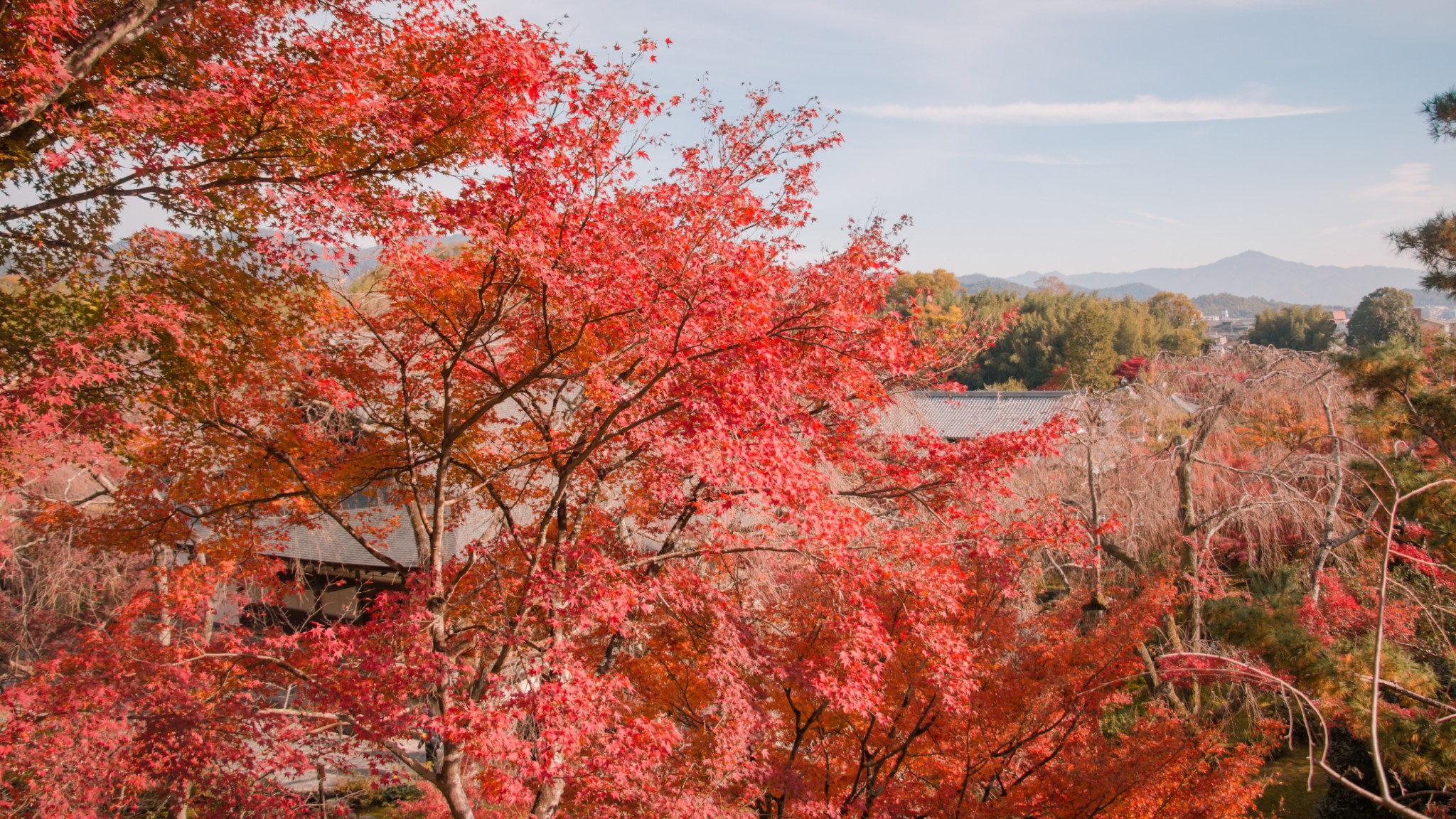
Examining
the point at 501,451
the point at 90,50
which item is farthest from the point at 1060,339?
the point at 90,50

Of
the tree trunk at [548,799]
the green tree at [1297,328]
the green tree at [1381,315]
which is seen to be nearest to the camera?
the tree trunk at [548,799]

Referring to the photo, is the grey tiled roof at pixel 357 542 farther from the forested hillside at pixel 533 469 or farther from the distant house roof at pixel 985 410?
the distant house roof at pixel 985 410

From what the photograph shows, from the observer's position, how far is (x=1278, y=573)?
11500 millimetres

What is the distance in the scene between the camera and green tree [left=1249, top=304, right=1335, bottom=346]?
44938mm

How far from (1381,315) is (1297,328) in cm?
681

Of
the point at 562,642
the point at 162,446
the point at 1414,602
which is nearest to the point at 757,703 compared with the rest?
the point at 562,642

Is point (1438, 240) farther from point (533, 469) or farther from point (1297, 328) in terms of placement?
point (1297, 328)

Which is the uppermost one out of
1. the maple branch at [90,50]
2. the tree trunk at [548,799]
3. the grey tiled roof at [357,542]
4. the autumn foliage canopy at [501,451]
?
the maple branch at [90,50]

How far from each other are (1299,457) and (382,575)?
44.5 ft

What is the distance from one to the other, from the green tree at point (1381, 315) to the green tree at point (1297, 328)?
1240mm

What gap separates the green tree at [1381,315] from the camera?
38.5m

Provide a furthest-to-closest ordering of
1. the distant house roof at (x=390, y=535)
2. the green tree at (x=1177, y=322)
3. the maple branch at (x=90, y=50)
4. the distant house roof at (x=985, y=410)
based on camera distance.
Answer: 1. the green tree at (x=1177, y=322)
2. the distant house roof at (x=985, y=410)
3. the distant house roof at (x=390, y=535)
4. the maple branch at (x=90, y=50)

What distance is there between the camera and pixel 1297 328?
153 ft

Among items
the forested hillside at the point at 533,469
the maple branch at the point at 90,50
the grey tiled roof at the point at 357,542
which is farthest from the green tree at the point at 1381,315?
the maple branch at the point at 90,50
